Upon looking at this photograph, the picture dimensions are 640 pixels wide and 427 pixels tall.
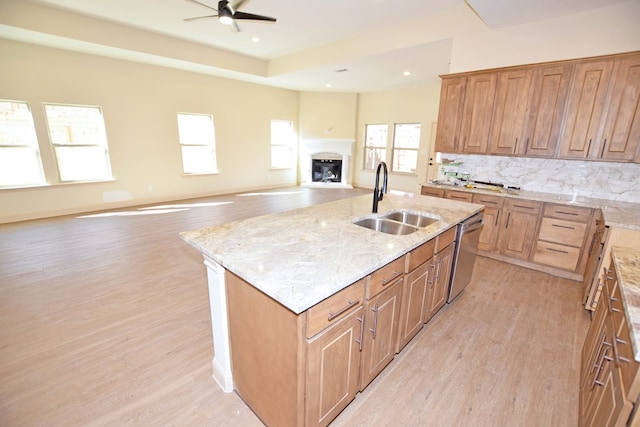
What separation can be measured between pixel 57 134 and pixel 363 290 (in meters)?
6.59

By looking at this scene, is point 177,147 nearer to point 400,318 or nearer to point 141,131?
point 141,131

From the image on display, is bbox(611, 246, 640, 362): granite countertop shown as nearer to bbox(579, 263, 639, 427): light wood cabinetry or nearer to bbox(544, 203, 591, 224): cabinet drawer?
bbox(579, 263, 639, 427): light wood cabinetry

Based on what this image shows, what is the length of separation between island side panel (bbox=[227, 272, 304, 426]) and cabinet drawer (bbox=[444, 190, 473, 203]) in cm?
353

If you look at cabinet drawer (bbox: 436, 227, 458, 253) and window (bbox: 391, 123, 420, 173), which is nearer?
cabinet drawer (bbox: 436, 227, 458, 253)

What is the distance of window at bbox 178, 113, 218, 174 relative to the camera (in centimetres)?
694

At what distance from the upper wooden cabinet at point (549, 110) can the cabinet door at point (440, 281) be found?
7.63ft

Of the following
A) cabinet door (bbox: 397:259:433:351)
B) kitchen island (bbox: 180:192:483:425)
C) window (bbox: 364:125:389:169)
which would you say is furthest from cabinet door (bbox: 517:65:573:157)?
window (bbox: 364:125:389:169)

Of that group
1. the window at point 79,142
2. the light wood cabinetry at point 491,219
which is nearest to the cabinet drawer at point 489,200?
the light wood cabinetry at point 491,219

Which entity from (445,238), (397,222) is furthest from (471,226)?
(397,222)

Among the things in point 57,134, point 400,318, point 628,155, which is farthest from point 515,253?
point 57,134

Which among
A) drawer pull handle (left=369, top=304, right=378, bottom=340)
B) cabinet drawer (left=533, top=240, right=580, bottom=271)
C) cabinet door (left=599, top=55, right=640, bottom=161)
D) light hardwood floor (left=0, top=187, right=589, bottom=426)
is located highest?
cabinet door (left=599, top=55, right=640, bottom=161)

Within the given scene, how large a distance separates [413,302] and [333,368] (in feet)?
2.90

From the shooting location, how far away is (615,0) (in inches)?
118

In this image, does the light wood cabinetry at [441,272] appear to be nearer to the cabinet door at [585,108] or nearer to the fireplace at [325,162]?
the cabinet door at [585,108]
